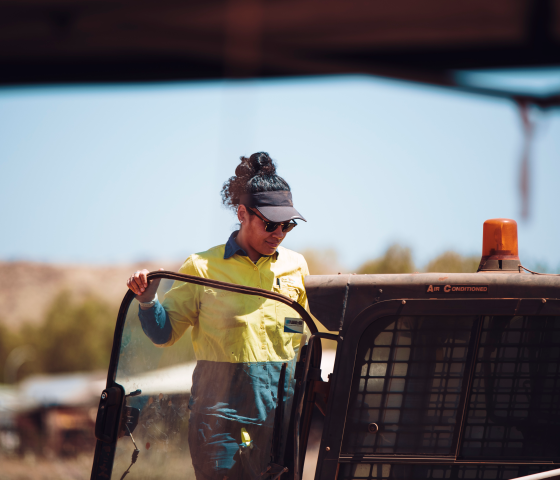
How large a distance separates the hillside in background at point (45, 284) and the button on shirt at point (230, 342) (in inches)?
2718

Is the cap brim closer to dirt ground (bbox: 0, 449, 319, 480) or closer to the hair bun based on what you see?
the hair bun

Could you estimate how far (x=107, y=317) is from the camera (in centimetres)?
6184

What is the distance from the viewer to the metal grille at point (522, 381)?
1952 mm

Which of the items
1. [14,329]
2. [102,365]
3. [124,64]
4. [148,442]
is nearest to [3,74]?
[124,64]

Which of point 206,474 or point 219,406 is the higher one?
point 219,406

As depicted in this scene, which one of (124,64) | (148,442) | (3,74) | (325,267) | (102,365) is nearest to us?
(148,442)

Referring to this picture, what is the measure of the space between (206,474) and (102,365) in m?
60.4

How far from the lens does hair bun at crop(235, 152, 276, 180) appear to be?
8.21 ft

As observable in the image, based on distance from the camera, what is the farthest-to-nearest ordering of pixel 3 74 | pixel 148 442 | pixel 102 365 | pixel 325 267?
pixel 102 365 → pixel 325 267 → pixel 3 74 → pixel 148 442

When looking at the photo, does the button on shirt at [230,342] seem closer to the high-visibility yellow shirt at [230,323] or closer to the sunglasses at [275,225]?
the high-visibility yellow shirt at [230,323]

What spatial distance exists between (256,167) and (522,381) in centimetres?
138

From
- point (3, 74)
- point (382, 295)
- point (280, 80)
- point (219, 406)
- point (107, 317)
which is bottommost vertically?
point (219, 406)

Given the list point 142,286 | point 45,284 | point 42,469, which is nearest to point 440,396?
point 142,286

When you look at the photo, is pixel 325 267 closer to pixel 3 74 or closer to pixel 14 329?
pixel 3 74
